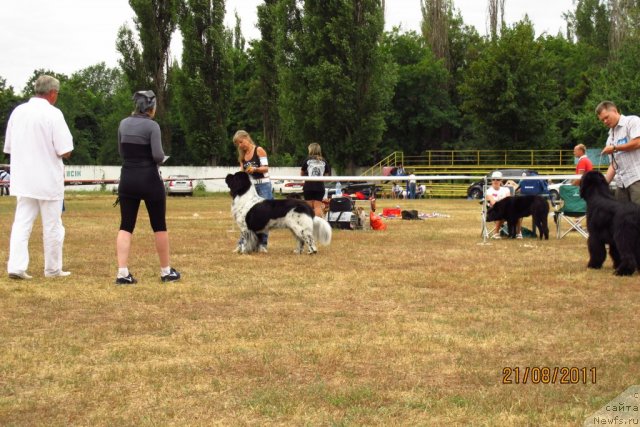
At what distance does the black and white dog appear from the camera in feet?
33.1

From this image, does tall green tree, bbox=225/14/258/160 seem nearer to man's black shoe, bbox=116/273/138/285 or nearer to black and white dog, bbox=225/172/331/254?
black and white dog, bbox=225/172/331/254

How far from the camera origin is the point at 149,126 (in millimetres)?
7273

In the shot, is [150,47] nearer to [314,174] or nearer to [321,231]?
[314,174]

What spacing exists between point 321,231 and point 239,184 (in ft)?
3.87

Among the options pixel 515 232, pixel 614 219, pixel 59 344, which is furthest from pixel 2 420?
pixel 515 232

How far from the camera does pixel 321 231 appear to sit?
1038 centimetres

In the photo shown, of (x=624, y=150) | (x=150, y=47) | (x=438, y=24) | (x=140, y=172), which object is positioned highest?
(x=438, y=24)

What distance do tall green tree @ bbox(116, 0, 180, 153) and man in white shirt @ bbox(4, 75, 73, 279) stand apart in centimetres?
4020

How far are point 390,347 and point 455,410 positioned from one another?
1235 mm

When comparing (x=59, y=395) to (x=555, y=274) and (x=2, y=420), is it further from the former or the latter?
(x=555, y=274)

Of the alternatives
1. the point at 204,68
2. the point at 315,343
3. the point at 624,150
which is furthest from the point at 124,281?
the point at 204,68
